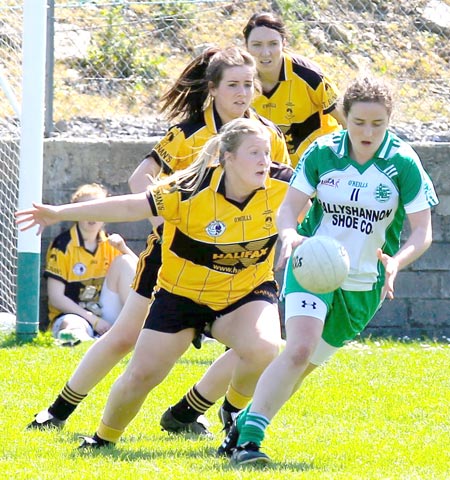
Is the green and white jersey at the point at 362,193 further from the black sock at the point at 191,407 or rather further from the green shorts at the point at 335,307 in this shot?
the black sock at the point at 191,407

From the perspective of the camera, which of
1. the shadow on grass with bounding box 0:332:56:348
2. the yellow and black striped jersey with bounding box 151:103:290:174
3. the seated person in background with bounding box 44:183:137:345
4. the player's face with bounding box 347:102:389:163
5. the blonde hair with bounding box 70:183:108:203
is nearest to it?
the player's face with bounding box 347:102:389:163

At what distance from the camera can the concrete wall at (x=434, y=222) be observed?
10008mm

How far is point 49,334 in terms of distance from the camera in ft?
29.8

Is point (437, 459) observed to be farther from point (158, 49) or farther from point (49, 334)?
point (158, 49)

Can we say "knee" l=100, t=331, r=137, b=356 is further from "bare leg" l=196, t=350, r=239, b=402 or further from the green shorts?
the green shorts

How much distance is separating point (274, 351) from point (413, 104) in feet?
20.2

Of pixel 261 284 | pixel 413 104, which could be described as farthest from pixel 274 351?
pixel 413 104

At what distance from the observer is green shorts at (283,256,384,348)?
5.07 m

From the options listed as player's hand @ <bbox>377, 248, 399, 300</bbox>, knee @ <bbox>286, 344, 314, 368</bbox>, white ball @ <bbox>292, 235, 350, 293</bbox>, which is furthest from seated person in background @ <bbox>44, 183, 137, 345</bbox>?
player's hand @ <bbox>377, 248, 399, 300</bbox>

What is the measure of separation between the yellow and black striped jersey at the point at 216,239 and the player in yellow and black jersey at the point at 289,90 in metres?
2.05

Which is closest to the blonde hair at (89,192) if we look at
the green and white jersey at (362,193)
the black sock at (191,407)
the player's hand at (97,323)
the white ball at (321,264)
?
the player's hand at (97,323)

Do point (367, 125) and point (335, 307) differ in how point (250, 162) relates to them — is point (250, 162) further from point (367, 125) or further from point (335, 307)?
point (335, 307)

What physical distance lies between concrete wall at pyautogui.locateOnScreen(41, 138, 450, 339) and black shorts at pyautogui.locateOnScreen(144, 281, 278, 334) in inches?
182

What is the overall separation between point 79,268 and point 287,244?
510 cm
